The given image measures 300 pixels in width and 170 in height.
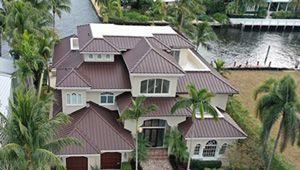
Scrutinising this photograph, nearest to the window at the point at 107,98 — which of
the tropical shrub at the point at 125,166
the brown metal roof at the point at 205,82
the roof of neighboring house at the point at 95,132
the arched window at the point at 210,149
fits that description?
the roof of neighboring house at the point at 95,132

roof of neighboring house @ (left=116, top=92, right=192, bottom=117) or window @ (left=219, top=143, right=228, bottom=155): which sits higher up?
roof of neighboring house @ (left=116, top=92, right=192, bottom=117)

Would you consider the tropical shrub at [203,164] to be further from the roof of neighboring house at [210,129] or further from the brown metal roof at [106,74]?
the brown metal roof at [106,74]

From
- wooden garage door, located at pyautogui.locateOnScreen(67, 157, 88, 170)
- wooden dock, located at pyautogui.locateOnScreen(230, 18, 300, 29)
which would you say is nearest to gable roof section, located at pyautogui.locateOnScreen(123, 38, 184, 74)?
wooden garage door, located at pyautogui.locateOnScreen(67, 157, 88, 170)

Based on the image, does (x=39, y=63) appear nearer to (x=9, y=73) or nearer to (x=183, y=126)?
(x=9, y=73)

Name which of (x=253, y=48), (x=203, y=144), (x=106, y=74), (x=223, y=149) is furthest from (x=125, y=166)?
(x=253, y=48)

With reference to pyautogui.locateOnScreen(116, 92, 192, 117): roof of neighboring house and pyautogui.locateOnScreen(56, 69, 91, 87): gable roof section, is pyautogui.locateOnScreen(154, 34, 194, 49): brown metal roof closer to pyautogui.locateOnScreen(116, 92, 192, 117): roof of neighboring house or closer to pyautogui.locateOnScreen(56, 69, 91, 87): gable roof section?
pyautogui.locateOnScreen(116, 92, 192, 117): roof of neighboring house

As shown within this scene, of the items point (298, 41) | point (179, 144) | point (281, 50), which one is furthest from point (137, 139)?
point (298, 41)
